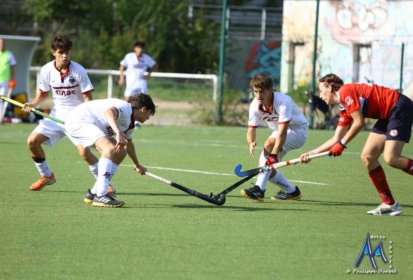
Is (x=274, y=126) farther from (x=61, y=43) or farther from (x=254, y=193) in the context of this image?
(x=61, y=43)

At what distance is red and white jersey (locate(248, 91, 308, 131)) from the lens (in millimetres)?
8860

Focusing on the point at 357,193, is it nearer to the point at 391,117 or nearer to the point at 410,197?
the point at 410,197

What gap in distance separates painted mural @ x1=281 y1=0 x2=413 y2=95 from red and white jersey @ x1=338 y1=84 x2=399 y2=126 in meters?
14.1

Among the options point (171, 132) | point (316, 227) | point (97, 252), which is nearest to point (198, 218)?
point (316, 227)

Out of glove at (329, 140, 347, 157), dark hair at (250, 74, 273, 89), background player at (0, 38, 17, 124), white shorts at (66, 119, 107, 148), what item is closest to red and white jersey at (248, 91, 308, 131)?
dark hair at (250, 74, 273, 89)

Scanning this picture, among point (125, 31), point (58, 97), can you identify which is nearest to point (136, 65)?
point (58, 97)

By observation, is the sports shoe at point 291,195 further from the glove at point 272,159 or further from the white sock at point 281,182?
the glove at point 272,159

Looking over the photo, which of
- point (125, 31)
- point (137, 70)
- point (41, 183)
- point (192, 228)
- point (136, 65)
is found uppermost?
point (125, 31)

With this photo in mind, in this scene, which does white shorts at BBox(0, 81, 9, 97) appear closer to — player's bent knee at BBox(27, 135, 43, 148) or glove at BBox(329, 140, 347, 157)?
player's bent knee at BBox(27, 135, 43, 148)

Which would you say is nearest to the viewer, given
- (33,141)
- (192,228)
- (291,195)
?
(192,228)

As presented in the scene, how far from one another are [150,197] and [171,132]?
9660 millimetres

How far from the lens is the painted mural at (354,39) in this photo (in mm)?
23703

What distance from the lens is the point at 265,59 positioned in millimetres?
30281

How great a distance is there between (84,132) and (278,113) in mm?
2051
